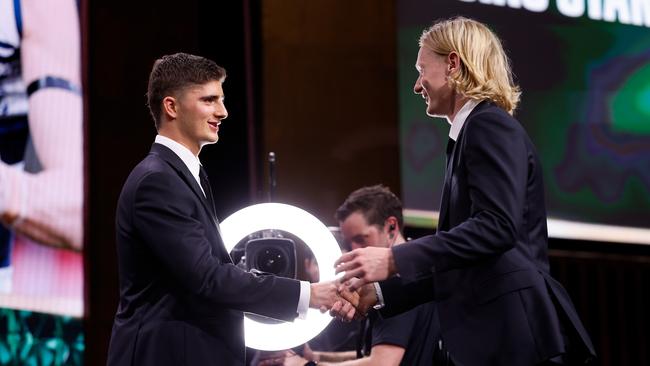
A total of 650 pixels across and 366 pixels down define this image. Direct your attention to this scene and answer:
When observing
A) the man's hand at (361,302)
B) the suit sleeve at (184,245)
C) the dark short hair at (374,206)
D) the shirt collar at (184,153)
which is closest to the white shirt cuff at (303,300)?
the suit sleeve at (184,245)

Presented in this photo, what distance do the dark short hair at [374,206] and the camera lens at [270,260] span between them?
672mm

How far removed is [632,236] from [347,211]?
245 centimetres

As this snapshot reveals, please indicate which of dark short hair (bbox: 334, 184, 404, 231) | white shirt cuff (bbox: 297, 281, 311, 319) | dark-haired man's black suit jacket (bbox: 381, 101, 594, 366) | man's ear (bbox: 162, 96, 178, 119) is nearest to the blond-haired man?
dark-haired man's black suit jacket (bbox: 381, 101, 594, 366)

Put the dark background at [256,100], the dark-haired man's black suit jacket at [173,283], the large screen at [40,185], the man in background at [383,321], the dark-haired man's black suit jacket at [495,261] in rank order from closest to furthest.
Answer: the dark-haired man's black suit jacket at [495,261] → the dark-haired man's black suit jacket at [173,283] → the man in background at [383,321] → the large screen at [40,185] → the dark background at [256,100]

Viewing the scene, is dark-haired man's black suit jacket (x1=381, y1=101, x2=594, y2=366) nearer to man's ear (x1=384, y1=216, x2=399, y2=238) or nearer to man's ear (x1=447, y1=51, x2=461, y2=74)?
man's ear (x1=447, y1=51, x2=461, y2=74)

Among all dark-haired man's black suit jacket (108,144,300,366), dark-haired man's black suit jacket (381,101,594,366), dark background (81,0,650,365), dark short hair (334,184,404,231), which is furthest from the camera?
dark background (81,0,650,365)

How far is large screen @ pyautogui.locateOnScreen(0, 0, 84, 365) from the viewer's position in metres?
3.78

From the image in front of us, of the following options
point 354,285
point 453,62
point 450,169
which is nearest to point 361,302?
point 354,285

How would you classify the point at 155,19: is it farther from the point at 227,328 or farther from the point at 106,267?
the point at 227,328

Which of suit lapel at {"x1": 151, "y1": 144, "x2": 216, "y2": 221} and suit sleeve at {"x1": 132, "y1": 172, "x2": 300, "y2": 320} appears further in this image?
suit lapel at {"x1": 151, "y1": 144, "x2": 216, "y2": 221}

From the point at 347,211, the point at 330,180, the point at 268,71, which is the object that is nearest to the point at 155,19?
the point at 268,71

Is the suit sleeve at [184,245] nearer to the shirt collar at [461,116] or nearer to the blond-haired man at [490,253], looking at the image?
the blond-haired man at [490,253]

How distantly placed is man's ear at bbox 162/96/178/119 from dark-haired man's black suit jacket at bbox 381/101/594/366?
0.67 meters

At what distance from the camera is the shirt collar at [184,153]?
2.36 metres
